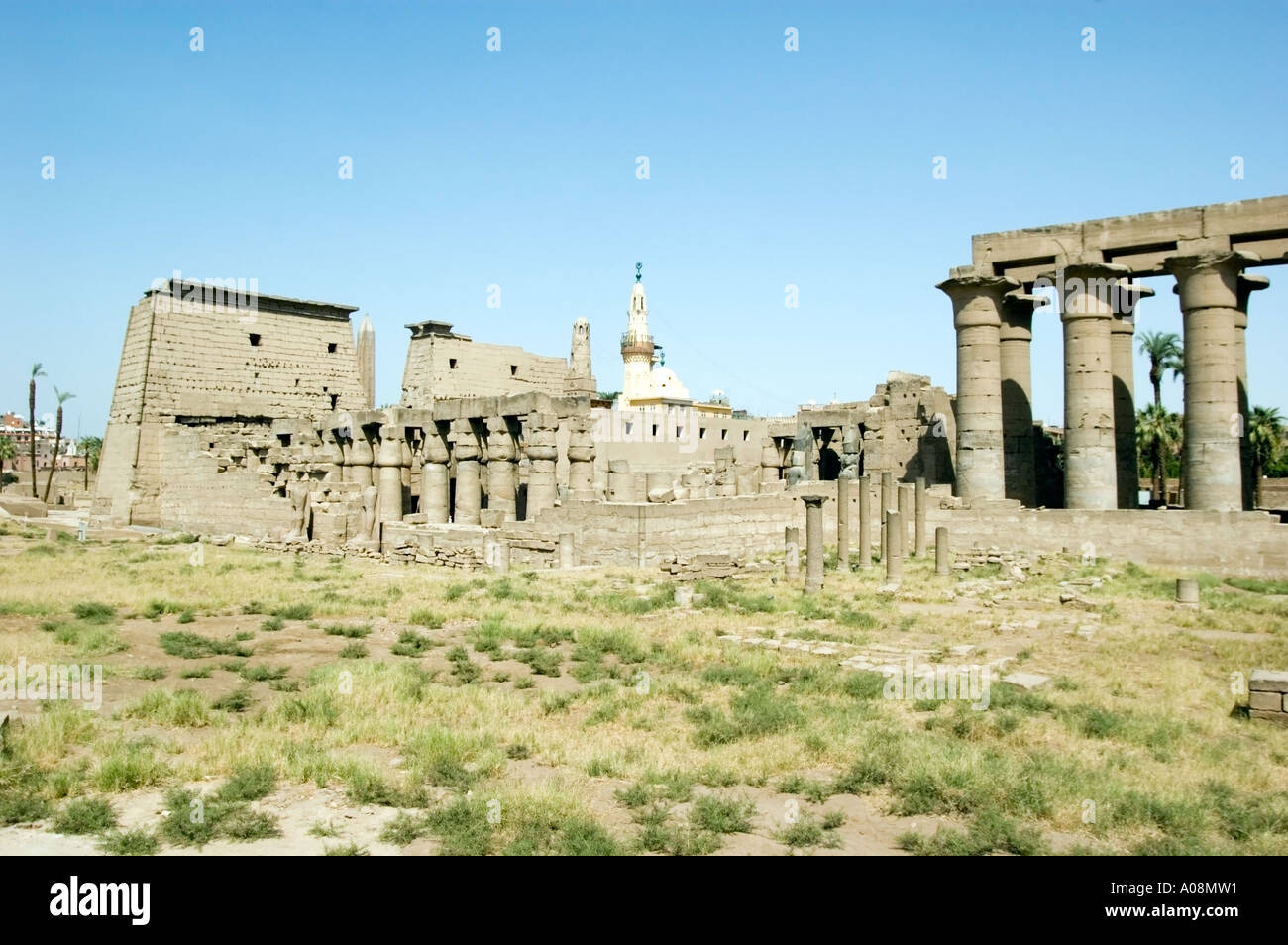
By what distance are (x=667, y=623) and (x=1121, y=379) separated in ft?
67.8

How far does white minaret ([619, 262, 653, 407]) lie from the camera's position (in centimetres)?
7494

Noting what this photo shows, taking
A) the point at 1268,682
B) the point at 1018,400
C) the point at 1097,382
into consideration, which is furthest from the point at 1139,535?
the point at 1268,682

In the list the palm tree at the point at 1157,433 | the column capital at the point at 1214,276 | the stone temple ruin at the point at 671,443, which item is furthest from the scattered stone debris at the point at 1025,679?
the palm tree at the point at 1157,433

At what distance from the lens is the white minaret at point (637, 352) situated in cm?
7494

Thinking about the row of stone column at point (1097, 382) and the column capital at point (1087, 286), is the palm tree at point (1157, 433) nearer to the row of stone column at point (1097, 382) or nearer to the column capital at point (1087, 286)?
the row of stone column at point (1097, 382)

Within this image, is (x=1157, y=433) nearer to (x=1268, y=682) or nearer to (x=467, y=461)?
(x=467, y=461)

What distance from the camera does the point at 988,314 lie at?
27.1 m

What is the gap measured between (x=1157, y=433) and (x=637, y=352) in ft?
138

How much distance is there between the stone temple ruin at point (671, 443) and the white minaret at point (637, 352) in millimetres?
33199

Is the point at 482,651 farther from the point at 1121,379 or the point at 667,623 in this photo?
the point at 1121,379

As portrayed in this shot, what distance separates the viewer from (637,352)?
250 feet
